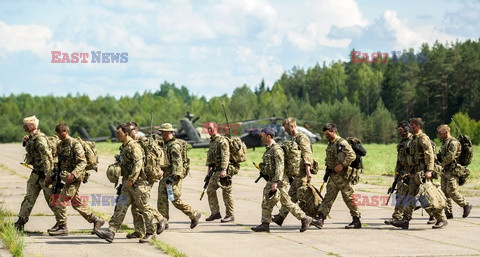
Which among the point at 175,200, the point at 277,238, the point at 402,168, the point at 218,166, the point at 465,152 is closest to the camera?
the point at 277,238

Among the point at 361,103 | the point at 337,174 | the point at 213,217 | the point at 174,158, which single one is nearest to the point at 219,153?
the point at 213,217

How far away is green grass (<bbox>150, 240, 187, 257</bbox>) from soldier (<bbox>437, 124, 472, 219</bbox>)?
5785 millimetres

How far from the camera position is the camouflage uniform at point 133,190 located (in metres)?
10.3

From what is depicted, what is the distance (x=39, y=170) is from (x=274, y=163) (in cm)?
363

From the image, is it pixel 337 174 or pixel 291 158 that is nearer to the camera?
pixel 291 158

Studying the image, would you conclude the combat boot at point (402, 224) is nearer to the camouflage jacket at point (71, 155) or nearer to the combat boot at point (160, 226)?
the combat boot at point (160, 226)

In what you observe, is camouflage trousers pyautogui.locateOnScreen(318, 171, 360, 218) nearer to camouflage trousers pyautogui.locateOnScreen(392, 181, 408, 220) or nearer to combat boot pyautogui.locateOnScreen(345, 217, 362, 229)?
combat boot pyautogui.locateOnScreen(345, 217, 362, 229)

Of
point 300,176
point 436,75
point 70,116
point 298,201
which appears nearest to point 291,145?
point 300,176

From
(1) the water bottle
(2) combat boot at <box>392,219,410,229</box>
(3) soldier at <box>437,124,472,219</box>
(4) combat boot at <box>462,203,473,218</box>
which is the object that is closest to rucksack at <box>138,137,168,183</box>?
(1) the water bottle

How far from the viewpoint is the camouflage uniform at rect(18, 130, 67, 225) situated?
11070mm

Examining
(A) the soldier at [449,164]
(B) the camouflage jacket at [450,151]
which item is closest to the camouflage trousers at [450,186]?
(A) the soldier at [449,164]

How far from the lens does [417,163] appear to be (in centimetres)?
1207

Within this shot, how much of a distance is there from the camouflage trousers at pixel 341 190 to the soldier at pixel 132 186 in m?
3.11

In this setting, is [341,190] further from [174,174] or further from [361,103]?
[361,103]
